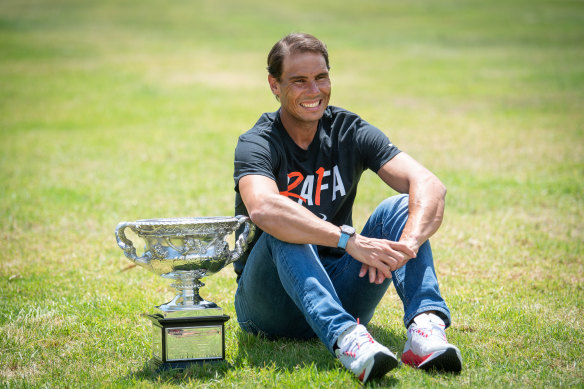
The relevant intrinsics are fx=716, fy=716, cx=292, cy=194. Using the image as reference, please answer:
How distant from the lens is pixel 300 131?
4.34m

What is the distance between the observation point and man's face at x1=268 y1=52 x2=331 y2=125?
4273mm

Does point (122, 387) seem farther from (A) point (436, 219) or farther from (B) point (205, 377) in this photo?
(A) point (436, 219)

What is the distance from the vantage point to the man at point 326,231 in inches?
140

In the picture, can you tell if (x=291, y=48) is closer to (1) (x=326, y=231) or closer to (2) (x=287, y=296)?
(1) (x=326, y=231)

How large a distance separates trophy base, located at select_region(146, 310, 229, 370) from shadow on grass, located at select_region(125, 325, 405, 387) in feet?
0.13

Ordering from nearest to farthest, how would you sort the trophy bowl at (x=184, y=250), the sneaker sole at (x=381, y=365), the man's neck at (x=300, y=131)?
the sneaker sole at (x=381, y=365), the trophy bowl at (x=184, y=250), the man's neck at (x=300, y=131)

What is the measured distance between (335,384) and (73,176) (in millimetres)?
8396

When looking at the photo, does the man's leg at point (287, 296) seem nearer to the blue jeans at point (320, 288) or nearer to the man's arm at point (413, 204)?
the blue jeans at point (320, 288)

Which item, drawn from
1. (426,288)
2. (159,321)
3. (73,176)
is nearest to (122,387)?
(159,321)

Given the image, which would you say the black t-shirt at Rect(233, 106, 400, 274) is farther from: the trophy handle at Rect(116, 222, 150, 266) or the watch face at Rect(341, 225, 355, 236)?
the trophy handle at Rect(116, 222, 150, 266)

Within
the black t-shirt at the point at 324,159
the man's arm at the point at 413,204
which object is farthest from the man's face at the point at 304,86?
the man's arm at the point at 413,204

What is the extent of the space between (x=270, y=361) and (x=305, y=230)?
777 millimetres

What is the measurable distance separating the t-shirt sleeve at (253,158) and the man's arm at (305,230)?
0.64 feet

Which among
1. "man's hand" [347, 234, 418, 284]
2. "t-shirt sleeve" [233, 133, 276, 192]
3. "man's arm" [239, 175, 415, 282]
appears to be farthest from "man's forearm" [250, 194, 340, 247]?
"t-shirt sleeve" [233, 133, 276, 192]
